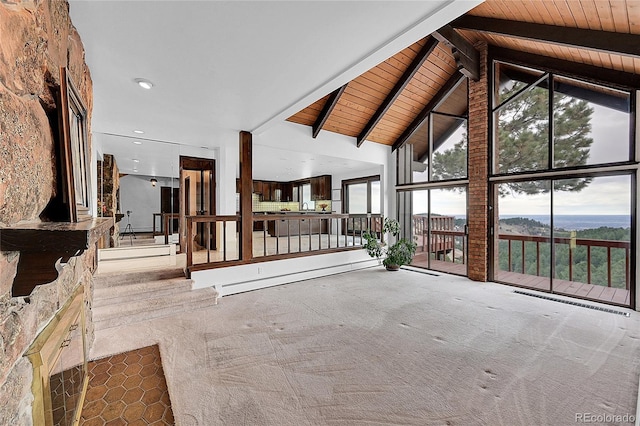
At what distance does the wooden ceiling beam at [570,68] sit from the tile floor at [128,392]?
6807 millimetres

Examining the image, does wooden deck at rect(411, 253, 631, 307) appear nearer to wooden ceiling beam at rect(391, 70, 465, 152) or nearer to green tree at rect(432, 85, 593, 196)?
green tree at rect(432, 85, 593, 196)

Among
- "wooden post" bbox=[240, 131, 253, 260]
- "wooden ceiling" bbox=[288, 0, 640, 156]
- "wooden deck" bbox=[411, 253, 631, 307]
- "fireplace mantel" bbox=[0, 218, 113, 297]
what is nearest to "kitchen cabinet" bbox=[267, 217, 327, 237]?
"wooden ceiling" bbox=[288, 0, 640, 156]

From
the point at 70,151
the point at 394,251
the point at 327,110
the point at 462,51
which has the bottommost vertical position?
the point at 394,251

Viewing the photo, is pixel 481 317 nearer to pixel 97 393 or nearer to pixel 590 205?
pixel 590 205

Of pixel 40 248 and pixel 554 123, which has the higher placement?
pixel 554 123

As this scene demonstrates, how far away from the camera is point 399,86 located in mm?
5863

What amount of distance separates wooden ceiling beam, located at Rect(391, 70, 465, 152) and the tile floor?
6.85 metres

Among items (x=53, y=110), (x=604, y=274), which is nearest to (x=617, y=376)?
(x=604, y=274)

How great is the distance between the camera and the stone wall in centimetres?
103

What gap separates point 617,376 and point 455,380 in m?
1.43

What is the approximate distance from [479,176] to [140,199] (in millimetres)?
7532

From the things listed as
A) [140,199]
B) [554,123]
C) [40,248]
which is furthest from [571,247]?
[140,199]

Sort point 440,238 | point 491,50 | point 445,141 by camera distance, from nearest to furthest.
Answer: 1. point 491,50
2. point 445,141
3. point 440,238

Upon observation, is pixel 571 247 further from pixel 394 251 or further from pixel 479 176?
pixel 394 251
